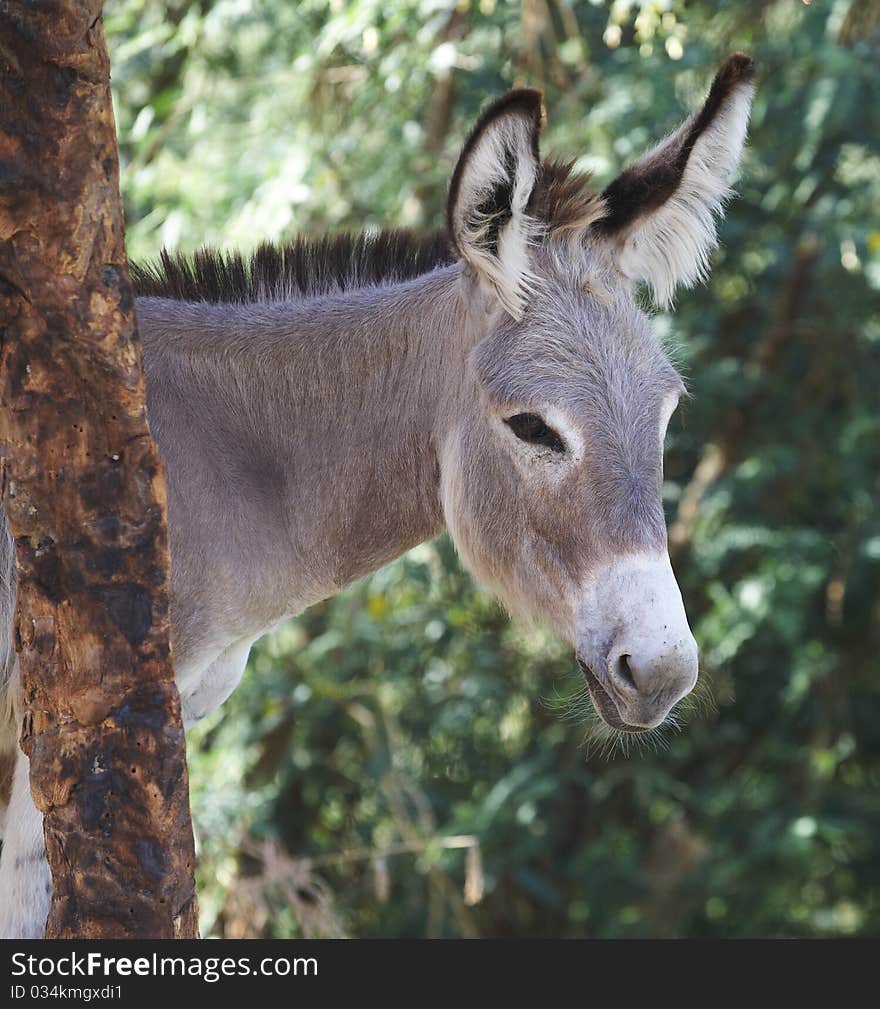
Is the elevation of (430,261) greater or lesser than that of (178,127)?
lesser

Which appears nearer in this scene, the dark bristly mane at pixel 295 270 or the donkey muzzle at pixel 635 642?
the donkey muzzle at pixel 635 642

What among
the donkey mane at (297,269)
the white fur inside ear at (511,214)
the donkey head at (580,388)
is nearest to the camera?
the donkey head at (580,388)

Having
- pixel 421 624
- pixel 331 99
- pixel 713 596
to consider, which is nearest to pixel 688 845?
pixel 713 596

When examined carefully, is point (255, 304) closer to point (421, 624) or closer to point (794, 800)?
point (421, 624)

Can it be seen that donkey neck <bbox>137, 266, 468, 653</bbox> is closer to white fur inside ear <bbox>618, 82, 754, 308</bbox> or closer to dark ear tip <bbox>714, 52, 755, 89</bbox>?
white fur inside ear <bbox>618, 82, 754, 308</bbox>

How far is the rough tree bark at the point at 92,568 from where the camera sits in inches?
85.0

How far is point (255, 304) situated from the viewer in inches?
128

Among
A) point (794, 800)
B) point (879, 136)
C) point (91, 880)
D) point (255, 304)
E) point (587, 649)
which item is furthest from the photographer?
point (794, 800)

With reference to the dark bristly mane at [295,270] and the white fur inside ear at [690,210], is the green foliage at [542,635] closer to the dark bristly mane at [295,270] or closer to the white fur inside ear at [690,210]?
the dark bristly mane at [295,270]

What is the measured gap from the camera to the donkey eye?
275 cm

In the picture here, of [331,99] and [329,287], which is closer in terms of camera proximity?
[329,287]

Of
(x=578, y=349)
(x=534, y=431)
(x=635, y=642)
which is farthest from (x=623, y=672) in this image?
(x=578, y=349)

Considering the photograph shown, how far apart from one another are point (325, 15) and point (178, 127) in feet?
3.16

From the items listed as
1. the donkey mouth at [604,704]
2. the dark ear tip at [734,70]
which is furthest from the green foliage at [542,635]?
the donkey mouth at [604,704]
